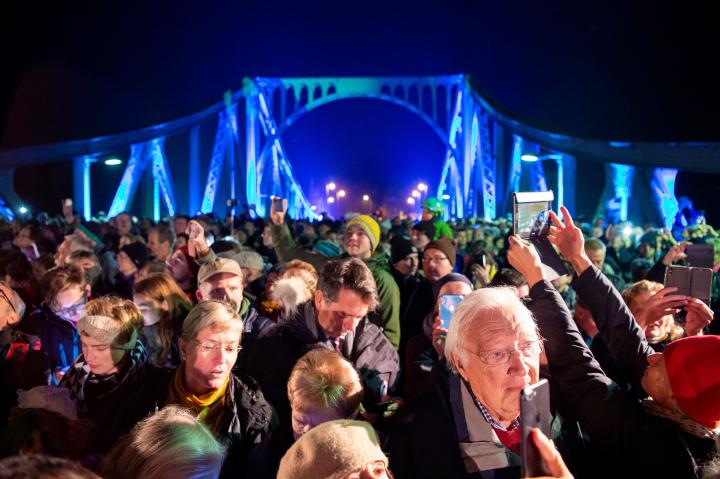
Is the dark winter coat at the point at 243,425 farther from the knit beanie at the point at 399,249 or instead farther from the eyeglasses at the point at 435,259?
the knit beanie at the point at 399,249

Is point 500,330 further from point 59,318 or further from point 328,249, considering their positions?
point 328,249

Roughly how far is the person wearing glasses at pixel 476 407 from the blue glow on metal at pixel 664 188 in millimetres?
15600

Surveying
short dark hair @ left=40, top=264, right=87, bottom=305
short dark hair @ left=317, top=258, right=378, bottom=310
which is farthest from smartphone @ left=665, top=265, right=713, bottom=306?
short dark hair @ left=40, top=264, right=87, bottom=305

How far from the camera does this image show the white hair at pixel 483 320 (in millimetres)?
2010

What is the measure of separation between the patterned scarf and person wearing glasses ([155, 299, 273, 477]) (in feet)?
0.92

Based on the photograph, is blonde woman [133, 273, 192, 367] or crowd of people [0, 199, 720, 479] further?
blonde woman [133, 273, 192, 367]

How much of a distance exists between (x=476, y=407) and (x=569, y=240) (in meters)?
0.84

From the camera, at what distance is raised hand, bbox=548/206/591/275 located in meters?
2.38

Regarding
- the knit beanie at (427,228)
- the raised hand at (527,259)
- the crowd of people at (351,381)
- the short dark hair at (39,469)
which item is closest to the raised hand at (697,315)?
the crowd of people at (351,381)

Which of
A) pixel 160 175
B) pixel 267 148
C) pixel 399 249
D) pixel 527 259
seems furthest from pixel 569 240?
pixel 267 148

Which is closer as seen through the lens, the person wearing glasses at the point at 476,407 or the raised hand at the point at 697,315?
the person wearing glasses at the point at 476,407

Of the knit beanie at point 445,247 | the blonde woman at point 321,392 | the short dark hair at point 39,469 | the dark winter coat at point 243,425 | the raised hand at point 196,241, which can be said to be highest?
the raised hand at point 196,241

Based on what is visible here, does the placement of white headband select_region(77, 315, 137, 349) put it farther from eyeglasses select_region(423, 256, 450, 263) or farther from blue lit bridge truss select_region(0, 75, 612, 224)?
blue lit bridge truss select_region(0, 75, 612, 224)

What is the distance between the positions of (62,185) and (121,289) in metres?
22.5
